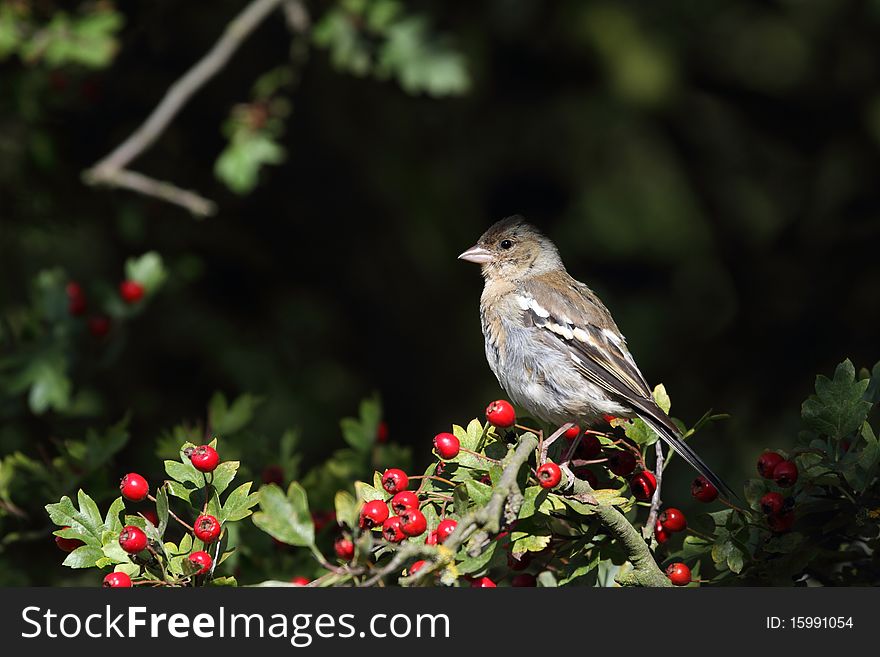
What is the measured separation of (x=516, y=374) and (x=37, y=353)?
177cm

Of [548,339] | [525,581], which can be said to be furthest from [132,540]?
[548,339]

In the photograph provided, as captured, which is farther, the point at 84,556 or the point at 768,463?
the point at 768,463

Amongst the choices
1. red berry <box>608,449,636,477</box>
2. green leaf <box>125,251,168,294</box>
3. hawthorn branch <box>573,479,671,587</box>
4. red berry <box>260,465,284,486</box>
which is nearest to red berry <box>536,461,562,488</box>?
hawthorn branch <box>573,479,671,587</box>

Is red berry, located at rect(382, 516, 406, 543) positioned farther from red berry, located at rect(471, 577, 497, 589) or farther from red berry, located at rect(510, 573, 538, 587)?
red berry, located at rect(510, 573, 538, 587)

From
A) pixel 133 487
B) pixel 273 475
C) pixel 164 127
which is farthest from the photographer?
pixel 164 127

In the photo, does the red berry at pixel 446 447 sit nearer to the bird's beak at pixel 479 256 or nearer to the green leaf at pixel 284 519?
the green leaf at pixel 284 519

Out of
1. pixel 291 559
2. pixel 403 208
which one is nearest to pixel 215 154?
pixel 403 208

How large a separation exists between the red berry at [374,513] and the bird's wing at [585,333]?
138cm

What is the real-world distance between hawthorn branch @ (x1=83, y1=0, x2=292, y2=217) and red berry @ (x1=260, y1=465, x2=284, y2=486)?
55.5 inches

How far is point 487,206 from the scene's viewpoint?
7.34 m

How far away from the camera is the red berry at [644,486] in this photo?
2.87 meters

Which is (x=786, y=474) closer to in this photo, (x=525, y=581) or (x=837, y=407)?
(x=837, y=407)

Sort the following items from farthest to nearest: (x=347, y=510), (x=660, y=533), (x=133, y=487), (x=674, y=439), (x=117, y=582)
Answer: (x=674, y=439)
(x=660, y=533)
(x=133, y=487)
(x=117, y=582)
(x=347, y=510)

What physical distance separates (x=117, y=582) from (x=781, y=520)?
4.96ft
